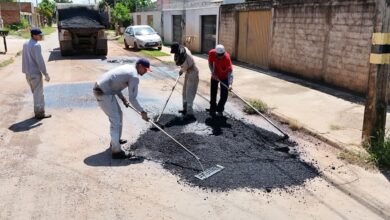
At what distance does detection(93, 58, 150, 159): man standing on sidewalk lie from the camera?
564 cm

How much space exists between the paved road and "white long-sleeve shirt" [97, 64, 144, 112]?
39.7 inches

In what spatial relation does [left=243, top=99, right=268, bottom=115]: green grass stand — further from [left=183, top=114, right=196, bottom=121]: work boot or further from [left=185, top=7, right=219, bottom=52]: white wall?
[left=185, top=7, right=219, bottom=52]: white wall

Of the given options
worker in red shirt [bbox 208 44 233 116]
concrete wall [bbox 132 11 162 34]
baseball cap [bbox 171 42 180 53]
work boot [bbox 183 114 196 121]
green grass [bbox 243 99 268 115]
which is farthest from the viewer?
concrete wall [bbox 132 11 162 34]

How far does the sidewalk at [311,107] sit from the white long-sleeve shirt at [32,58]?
5.20m

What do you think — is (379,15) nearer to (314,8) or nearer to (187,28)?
(314,8)

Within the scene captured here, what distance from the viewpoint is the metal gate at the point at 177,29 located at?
27.3m

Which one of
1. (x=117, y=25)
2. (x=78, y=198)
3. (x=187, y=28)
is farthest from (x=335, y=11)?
(x=117, y=25)

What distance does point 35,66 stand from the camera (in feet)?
26.2

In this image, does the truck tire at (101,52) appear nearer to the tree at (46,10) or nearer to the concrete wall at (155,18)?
the concrete wall at (155,18)

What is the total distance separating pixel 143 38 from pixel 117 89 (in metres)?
17.8

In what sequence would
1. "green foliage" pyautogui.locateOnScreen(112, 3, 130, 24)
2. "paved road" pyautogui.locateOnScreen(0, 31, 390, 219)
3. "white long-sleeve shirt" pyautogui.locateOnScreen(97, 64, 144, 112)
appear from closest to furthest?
"paved road" pyautogui.locateOnScreen(0, 31, 390, 219) → "white long-sleeve shirt" pyautogui.locateOnScreen(97, 64, 144, 112) → "green foliage" pyautogui.locateOnScreen(112, 3, 130, 24)

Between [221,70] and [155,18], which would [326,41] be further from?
[155,18]

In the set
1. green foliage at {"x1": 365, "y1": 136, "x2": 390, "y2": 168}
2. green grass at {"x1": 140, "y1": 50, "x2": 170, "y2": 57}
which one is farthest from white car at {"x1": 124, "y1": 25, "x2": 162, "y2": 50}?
green foliage at {"x1": 365, "y1": 136, "x2": 390, "y2": 168}

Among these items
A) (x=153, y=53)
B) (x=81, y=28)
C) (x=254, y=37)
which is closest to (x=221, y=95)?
(x=254, y=37)
